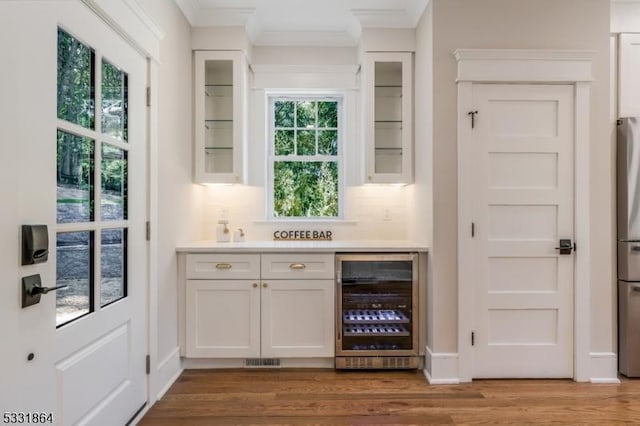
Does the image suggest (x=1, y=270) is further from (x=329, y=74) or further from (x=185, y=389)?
(x=329, y=74)

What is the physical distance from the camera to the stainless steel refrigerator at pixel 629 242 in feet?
8.71

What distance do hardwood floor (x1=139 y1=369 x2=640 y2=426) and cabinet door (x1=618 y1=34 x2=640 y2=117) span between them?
2004 millimetres

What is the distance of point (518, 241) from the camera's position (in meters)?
2.67

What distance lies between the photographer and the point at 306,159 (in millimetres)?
3654

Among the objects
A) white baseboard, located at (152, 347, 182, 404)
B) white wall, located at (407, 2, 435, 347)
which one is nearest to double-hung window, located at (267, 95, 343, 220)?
white wall, located at (407, 2, 435, 347)

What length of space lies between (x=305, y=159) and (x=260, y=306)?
1.51 meters

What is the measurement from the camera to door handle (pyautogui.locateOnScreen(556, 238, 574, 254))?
266 cm

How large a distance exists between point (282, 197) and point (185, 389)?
1.85m

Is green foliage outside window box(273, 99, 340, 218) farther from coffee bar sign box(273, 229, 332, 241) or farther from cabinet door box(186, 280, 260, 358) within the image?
cabinet door box(186, 280, 260, 358)

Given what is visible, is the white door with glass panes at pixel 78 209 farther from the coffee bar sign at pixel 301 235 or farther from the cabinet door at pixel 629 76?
the cabinet door at pixel 629 76

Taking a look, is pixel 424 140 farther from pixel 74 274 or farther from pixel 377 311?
pixel 74 274

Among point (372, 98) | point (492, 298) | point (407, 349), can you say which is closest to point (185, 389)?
point (407, 349)

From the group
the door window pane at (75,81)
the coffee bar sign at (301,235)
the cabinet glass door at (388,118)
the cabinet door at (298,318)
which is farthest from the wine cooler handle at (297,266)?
the door window pane at (75,81)

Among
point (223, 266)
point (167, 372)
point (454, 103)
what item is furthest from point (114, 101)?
point (454, 103)
